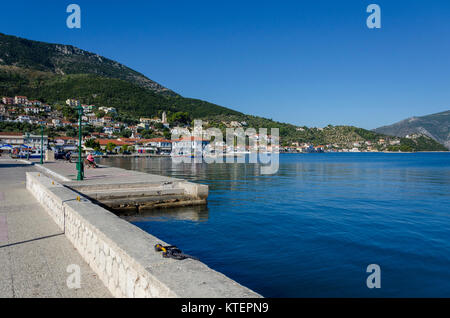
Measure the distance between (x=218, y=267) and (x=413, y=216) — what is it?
35.6 feet

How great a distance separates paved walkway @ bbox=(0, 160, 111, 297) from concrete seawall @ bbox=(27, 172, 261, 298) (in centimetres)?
19

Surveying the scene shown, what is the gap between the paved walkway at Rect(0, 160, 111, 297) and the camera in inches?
187

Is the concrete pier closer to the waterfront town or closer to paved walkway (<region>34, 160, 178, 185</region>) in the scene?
paved walkway (<region>34, 160, 178, 185</region>)

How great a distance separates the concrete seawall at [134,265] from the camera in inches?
136

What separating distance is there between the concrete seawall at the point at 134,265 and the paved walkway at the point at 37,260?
19 cm

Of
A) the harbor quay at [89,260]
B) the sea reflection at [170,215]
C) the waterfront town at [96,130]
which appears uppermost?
the waterfront town at [96,130]

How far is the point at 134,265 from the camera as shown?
13.4 ft

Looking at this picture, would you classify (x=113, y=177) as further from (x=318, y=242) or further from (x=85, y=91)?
(x=85, y=91)

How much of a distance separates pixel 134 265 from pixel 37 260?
2976 mm
